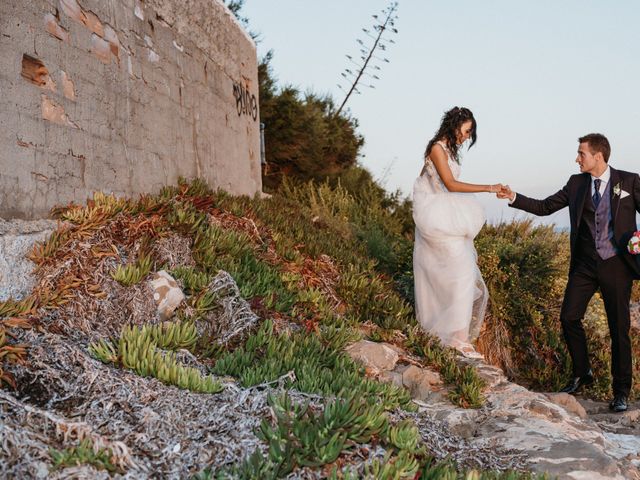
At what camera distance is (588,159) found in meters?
5.78

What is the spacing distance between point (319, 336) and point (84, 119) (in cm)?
242

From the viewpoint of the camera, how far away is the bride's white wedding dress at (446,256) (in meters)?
6.08

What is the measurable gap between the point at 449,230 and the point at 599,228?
1.22 m

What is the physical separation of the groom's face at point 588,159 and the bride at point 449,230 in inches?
30.7

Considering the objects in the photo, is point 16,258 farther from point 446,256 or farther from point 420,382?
point 446,256

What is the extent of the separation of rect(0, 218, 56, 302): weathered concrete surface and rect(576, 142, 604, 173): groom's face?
4308 mm

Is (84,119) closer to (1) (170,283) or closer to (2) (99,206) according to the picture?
(2) (99,206)

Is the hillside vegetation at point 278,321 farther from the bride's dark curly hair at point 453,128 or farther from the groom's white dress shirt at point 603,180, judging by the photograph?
the groom's white dress shirt at point 603,180

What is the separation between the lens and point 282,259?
20.3ft

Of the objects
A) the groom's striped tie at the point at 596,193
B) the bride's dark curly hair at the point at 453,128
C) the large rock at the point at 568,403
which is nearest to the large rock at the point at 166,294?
the bride's dark curly hair at the point at 453,128

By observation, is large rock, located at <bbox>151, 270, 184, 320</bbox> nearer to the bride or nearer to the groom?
the bride

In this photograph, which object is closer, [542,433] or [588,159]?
[542,433]

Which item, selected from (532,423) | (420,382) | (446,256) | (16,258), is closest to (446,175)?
(446,256)

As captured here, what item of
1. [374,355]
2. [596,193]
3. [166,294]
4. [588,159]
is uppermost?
[588,159]
